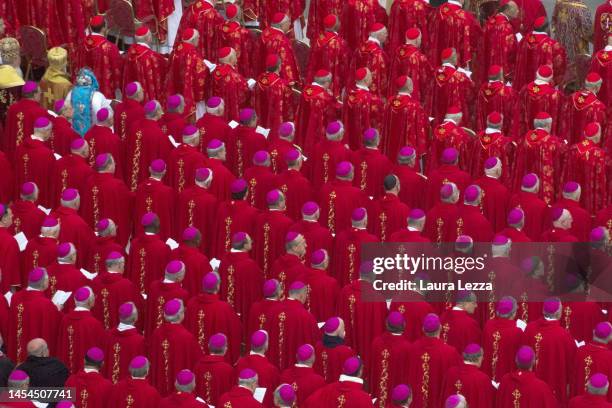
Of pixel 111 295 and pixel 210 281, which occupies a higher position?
pixel 210 281

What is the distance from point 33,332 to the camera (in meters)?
19.6

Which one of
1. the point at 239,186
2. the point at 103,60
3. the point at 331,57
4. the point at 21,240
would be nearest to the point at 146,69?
the point at 103,60

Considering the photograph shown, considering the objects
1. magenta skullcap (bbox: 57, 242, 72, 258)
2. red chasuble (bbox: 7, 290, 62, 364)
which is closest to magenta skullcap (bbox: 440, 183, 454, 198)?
magenta skullcap (bbox: 57, 242, 72, 258)

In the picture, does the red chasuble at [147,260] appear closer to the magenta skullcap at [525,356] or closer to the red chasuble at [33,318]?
the red chasuble at [33,318]

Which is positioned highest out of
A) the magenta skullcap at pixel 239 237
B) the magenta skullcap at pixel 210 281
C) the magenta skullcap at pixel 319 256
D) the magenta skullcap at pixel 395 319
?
the magenta skullcap at pixel 239 237

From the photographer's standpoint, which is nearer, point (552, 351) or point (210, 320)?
point (552, 351)

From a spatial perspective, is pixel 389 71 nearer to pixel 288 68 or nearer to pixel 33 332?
pixel 288 68

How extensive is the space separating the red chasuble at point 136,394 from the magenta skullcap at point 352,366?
1664 mm

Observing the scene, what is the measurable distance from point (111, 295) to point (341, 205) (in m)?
2.55

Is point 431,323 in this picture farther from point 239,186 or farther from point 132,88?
point 132,88

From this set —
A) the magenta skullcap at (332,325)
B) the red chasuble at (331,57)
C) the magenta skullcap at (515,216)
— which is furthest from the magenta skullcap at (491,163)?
the magenta skullcap at (332,325)

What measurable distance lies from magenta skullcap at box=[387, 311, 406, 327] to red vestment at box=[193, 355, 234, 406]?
145 cm

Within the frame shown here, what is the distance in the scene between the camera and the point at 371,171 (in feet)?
70.5

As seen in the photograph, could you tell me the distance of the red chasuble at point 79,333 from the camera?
1933cm
